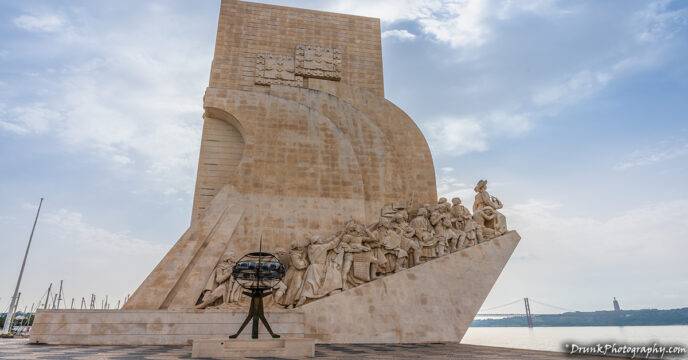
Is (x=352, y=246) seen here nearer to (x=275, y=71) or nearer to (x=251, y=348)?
(x=251, y=348)

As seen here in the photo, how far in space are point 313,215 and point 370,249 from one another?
6.55 feet

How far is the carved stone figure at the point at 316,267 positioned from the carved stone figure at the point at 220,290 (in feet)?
4.63

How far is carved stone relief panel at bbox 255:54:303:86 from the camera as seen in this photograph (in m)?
13.1

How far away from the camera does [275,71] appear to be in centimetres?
1326

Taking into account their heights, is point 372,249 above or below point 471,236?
below

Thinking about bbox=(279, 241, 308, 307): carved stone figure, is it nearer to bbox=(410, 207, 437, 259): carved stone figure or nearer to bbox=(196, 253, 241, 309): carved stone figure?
bbox=(196, 253, 241, 309): carved stone figure

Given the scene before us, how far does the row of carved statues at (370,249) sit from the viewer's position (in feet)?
28.0

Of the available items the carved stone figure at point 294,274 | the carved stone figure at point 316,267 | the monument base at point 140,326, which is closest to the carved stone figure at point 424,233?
the carved stone figure at point 316,267

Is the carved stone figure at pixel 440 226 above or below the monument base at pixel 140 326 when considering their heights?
above

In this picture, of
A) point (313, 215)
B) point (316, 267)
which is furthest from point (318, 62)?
point (316, 267)

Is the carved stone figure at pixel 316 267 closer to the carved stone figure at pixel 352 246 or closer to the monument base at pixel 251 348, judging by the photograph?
the carved stone figure at pixel 352 246

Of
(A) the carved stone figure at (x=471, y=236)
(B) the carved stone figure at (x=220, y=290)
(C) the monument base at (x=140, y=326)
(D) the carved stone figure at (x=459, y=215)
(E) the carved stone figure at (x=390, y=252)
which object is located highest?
(D) the carved stone figure at (x=459, y=215)

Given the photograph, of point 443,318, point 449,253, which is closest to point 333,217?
point 449,253

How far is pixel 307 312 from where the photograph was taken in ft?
26.3
